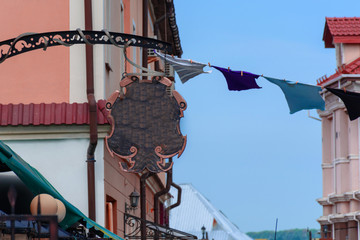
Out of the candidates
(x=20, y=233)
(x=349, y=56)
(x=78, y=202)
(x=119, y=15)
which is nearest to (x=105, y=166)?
(x=78, y=202)

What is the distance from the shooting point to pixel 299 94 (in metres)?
12.1

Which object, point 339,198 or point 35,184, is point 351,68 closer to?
point 339,198

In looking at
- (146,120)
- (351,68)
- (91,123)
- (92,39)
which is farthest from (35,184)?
(351,68)

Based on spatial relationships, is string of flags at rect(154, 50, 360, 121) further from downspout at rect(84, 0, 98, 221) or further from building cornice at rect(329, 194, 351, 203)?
building cornice at rect(329, 194, 351, 203)

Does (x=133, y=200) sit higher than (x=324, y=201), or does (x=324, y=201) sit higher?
(x=324, y=201)

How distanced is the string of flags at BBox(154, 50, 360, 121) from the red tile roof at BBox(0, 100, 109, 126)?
6.82 feet

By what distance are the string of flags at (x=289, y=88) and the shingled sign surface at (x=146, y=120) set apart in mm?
416

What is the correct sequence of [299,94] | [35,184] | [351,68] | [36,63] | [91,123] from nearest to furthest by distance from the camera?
[35,184]
[299,94]
[91,123]
[36,63]
[351,68]

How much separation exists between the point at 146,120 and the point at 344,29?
29022 millimetres

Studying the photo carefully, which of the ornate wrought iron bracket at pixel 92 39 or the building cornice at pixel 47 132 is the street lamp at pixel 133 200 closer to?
the building cornice at pixel 47 132

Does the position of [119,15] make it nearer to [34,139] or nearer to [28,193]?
[34,139]

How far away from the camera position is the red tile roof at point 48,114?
13.6 m

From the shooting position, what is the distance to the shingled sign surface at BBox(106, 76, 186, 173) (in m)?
11.1

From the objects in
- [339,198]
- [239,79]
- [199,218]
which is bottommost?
[239,79]
